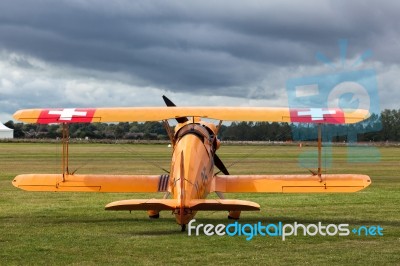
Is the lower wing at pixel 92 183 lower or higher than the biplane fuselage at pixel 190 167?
lower

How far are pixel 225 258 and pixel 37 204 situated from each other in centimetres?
841

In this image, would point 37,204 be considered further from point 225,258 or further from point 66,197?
point 225,258

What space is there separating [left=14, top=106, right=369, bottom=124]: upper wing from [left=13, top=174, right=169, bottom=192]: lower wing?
1.47 metres

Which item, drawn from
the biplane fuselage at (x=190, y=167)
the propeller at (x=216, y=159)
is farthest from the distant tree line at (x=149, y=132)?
the biplane fuselage at (x=190, y=167)

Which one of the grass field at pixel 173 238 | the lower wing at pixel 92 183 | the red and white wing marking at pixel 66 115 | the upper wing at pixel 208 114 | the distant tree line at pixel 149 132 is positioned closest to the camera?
the grass field at pixel 173 238

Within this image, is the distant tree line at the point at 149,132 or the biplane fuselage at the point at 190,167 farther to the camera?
the distant tree line at the point at 149,132

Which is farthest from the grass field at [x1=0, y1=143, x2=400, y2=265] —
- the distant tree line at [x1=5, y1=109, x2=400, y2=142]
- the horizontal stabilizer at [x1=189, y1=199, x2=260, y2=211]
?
the distant tree line at [x1=5, y1=109, x2=400, y2=142]

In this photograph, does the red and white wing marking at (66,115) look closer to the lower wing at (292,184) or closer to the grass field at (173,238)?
the grass field at (173,238)

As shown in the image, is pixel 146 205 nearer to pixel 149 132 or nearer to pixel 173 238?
pixel 173 238

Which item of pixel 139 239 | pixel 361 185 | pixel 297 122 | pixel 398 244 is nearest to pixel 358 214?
pixel 361 185

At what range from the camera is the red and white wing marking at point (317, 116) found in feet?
39.7

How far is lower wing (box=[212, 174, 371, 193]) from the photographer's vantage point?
1298 cm

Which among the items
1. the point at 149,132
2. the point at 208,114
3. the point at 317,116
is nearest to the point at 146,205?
the point at 208,114

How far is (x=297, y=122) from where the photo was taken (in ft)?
39.4
